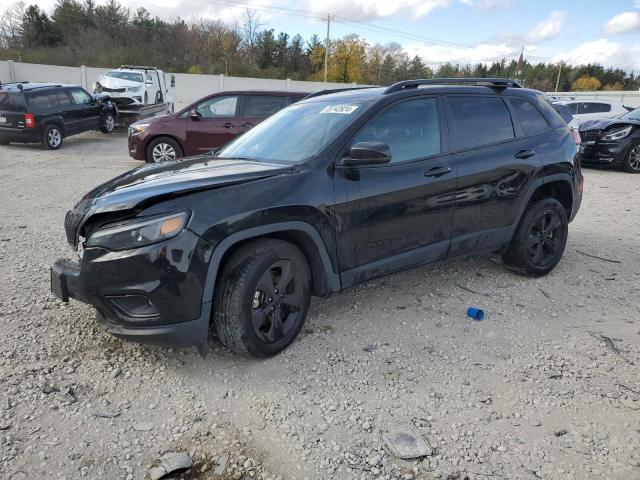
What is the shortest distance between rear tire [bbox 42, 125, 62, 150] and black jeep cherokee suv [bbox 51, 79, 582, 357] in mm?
11127

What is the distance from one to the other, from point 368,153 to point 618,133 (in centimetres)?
1080

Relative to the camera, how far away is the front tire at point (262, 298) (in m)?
2.95

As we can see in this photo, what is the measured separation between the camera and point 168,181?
310cm

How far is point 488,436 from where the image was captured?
261 cm

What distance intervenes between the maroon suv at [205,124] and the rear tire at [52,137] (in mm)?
4217

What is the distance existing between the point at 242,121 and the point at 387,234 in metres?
7.34

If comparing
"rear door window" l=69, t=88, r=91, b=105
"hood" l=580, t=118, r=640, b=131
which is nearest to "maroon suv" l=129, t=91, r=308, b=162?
"rear door window" l=69, t=88, r=91, b=105

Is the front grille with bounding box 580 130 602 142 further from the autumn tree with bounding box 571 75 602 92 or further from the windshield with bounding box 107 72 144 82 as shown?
the autumn tree with bounding box 571 75 602 92

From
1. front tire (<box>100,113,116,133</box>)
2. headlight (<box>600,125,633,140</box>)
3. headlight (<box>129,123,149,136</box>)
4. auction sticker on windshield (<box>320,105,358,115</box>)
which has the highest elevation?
auction sticker on windshield (<box>320,105,358,115</box>)

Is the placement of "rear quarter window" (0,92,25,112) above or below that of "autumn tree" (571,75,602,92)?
below

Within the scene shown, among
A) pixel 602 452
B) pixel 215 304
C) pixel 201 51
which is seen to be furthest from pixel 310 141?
pixel 201 51

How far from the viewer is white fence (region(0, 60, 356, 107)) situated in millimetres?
31727

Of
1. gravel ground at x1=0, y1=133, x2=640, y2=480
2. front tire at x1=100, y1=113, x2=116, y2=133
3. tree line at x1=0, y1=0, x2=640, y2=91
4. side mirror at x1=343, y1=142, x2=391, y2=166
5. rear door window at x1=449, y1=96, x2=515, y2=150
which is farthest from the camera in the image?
tree line at x1=0, y1=0, x2=640, y2=91

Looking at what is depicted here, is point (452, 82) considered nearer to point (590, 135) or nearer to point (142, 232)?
point (142, 232)
